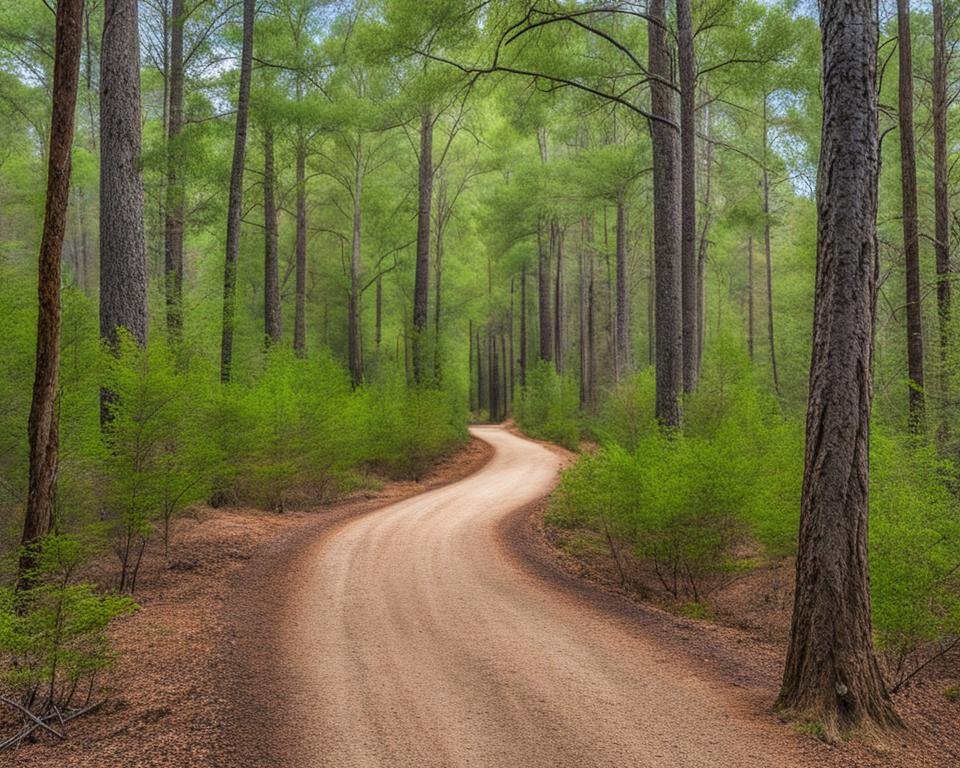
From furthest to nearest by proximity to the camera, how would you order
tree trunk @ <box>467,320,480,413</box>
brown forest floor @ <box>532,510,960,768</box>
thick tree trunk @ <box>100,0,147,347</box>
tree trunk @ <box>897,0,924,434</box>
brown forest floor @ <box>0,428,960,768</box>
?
tree trunk @ <box>467,320,480,413</box>
tree trunk @ <box>897,0,924,434</box>
thick tree trunk @ <box>100,0,147,347</box>
brown forest floor @ <box>532,510,960,768</box>
brown forest floor @ <box>0,428,960,768</box>

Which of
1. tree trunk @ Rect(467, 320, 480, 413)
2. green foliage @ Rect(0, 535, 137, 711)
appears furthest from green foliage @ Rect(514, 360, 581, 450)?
green foliage @ Rect(0, 535, 137, 711)

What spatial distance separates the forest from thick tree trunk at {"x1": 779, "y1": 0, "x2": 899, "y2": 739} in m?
0.02

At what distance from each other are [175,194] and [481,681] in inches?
407

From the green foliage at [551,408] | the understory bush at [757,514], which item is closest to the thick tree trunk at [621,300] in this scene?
the green foliage at [551,408]

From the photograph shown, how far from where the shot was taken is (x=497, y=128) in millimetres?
25516

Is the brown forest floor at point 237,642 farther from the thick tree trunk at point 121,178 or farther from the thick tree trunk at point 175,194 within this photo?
the thick tree trunk at point 175,194

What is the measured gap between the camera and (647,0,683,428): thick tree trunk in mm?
10609

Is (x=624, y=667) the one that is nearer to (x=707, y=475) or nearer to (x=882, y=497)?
(x=707, y=475)

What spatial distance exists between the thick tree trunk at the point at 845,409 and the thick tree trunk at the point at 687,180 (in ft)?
21.1

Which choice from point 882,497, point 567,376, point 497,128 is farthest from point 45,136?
point 882,497

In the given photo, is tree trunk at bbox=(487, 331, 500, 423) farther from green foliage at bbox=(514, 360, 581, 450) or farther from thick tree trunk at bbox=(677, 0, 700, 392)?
thick tree trunk at bbox=(677, 0, 700, 392)

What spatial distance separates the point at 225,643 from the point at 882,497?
6.66 metres

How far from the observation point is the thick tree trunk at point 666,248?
10.6m

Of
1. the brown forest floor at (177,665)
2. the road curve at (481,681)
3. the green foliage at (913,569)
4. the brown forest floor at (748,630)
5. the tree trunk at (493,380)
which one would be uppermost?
the tree trunk at (493,380)
